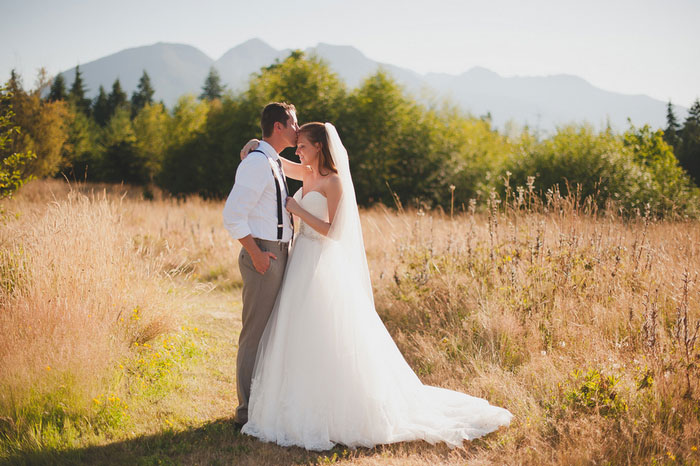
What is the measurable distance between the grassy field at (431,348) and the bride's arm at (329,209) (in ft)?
5.41

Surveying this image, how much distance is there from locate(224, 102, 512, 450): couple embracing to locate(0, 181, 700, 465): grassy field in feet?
0.61

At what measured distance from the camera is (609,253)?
200 inches

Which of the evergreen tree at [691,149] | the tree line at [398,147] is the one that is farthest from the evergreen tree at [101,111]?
the evergreen tree at [691,149]

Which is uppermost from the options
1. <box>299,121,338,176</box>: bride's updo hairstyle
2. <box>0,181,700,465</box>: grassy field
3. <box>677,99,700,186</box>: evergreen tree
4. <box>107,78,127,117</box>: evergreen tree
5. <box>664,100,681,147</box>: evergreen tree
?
<box>107,78,127,117</box>: evergreen tree

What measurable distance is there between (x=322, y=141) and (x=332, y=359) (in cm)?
168

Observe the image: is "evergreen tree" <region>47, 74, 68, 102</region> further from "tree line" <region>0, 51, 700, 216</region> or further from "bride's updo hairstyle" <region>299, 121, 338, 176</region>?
"bride's updo hairstyle" <region>299, 121, 338, 176</region>

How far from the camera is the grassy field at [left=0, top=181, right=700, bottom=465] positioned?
304cm

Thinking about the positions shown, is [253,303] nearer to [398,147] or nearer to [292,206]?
[292,206]

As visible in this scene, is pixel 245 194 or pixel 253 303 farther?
pixel 253 303

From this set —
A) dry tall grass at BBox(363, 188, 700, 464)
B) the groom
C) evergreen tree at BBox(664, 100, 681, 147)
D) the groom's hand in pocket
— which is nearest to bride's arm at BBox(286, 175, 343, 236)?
the groom

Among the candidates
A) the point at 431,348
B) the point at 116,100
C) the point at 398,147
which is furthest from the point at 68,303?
the point at 116,100

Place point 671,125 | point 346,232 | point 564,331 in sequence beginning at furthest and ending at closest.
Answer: point 671,125 < point 564,331 < point 346,232

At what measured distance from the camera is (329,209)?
348cm

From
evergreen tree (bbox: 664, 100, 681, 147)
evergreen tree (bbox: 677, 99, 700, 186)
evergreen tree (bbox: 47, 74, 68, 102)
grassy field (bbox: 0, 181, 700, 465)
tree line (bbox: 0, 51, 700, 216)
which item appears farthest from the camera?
evergreen tree (bbox: 47, 74, 68, 102)
